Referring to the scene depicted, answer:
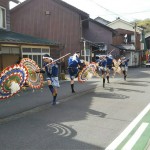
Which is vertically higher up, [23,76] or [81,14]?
[81,14]

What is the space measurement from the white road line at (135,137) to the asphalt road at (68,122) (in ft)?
0.28

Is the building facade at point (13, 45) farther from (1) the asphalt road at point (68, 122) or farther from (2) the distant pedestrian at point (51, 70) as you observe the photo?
(2) the distant pedestrian at point (51, 70)

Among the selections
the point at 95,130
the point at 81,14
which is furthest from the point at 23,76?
the point at 81,14

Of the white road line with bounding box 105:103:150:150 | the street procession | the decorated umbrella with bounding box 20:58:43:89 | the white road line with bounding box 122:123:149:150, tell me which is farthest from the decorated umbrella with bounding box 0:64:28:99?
the white road line with bounding box 122:123:149:150

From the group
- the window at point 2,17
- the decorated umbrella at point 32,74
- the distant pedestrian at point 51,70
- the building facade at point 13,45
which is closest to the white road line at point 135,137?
the distant pedestrian at point 51,70

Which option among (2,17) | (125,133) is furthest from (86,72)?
(125,133)

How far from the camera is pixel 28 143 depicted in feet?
20.9

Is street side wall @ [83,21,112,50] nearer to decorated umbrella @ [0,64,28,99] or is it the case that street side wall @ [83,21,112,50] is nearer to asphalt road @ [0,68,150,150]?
asphalt road @ [0,68,150,150]

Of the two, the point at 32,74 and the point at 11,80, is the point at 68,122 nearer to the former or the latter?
the point at 11,80

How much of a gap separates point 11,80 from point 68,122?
2004mm

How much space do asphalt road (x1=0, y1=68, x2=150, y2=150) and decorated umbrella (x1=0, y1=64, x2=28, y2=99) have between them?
0.83 meters

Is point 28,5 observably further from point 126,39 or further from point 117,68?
point 126,39

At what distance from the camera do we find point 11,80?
8.62 m

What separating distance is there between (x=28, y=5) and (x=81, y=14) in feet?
Result: 20.5
